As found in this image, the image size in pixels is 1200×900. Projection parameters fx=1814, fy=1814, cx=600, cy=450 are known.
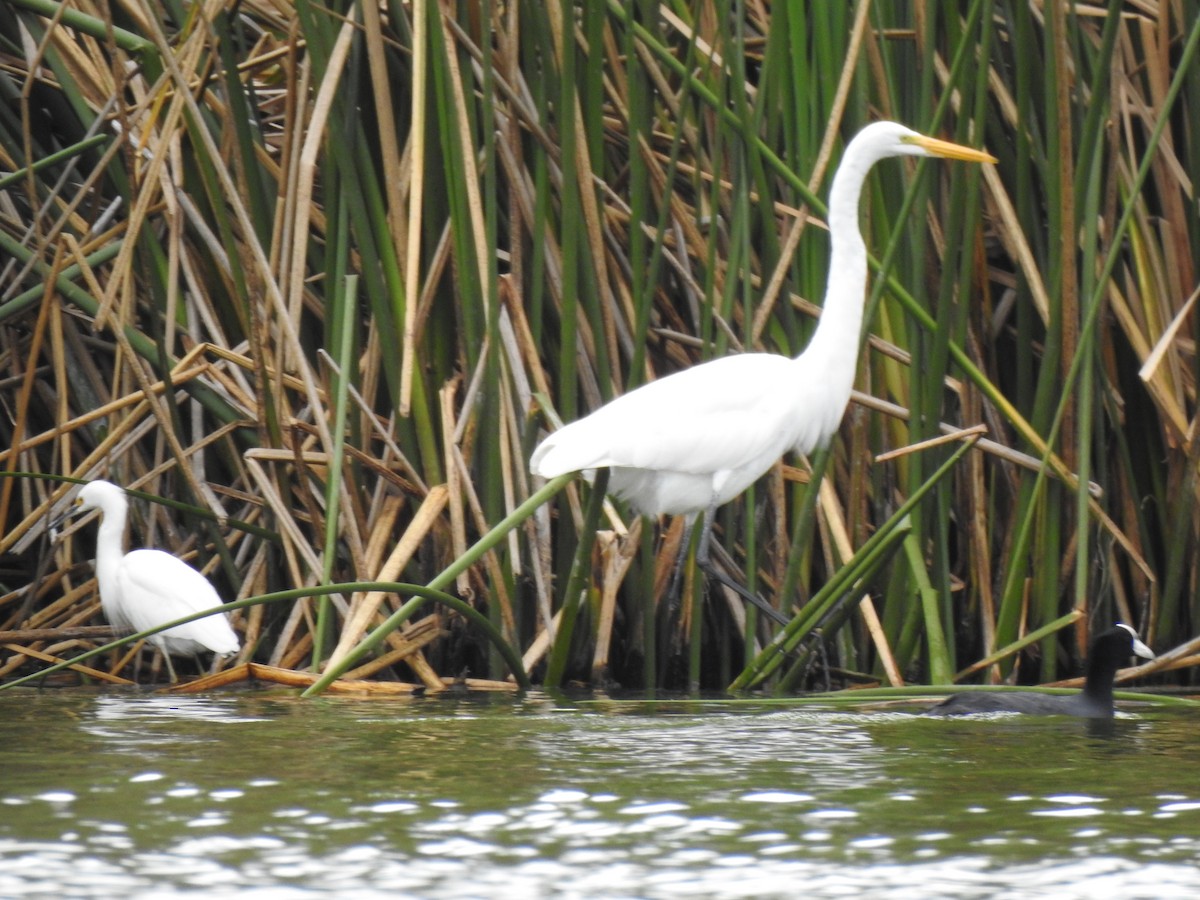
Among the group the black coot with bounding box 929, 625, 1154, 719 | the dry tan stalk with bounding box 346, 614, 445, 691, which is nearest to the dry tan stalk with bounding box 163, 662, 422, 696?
the dry tan stalk with bounding box 346, 614, 445, 691

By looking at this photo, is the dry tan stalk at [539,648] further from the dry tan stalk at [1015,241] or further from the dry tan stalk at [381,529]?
the dry tan stalk at [1015,241]

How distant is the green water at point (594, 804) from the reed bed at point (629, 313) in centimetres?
58

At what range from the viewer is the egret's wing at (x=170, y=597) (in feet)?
17.7

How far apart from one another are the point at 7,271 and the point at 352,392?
1.49 m

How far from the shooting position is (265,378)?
5.20m

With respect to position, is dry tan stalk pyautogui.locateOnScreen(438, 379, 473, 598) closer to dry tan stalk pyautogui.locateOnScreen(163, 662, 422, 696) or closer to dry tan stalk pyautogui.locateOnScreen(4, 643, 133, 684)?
dry tan stalk pyautogui.locateOnScreen(163, 662, 422, 696)

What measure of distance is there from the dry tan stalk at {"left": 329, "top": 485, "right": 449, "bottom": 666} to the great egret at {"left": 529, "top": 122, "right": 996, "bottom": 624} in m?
0.29

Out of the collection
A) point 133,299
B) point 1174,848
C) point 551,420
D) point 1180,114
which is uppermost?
point 1180,114

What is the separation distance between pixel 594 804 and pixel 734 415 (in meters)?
2.30

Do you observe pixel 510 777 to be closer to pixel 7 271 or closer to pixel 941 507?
pixel 941 507

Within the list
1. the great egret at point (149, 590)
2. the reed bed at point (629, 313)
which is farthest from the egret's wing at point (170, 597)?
the reed bed at point (629, 313)

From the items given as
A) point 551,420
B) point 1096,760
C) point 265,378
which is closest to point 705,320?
point 551,420

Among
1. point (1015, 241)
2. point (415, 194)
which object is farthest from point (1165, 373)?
point (415, 194)

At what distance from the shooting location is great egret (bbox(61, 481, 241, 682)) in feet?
17.8
